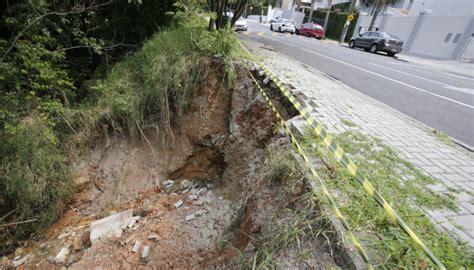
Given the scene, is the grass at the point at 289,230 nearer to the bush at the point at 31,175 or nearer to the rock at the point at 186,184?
the rock at the point at 186,184

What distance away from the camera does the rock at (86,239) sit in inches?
149

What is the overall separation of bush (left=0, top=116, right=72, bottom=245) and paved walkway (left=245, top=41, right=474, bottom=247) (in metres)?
4.45

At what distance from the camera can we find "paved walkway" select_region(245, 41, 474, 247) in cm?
214

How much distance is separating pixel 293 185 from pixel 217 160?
251 centimetres

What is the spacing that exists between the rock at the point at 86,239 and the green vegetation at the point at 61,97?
756 millimetres

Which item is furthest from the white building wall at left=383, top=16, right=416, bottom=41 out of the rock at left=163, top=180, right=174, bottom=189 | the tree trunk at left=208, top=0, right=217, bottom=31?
the rock at left=163, top=180, right=174, bottom=189

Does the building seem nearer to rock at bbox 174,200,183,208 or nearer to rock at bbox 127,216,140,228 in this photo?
rock at bbox 174,200,183,208

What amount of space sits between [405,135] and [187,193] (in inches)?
149

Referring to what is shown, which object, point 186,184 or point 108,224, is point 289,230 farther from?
point 108,224

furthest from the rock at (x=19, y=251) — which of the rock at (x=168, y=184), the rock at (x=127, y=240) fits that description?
the rock at (x=168, y=184)

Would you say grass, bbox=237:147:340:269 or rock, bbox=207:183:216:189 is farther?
rock, bbox=207:183:216:189

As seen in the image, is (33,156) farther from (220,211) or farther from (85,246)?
(220,211)

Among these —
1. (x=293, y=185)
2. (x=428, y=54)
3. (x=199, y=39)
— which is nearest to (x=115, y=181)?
(x=199, y=39)

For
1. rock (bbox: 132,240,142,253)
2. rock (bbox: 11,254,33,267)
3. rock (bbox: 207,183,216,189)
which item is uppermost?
rock (bbox: 207,183,216,189)
